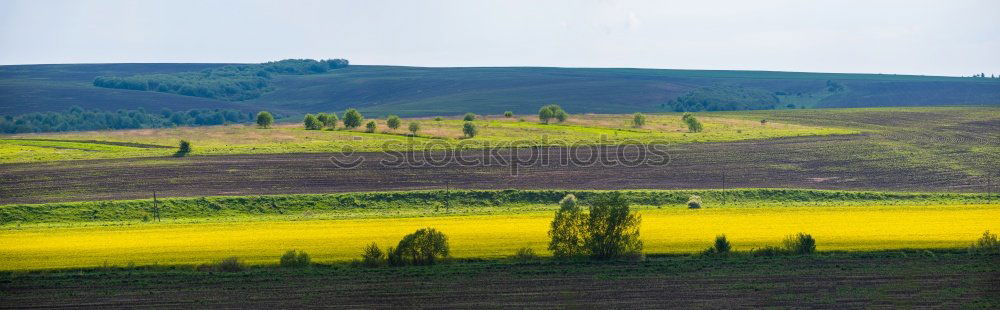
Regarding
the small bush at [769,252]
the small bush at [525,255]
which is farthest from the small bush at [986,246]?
the small bush at [525,255]

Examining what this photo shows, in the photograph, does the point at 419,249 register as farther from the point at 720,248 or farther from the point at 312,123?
the point at 312,123

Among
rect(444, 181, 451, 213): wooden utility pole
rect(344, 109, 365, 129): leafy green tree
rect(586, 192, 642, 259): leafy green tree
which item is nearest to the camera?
rect(586, 192, 642, 259): leafy green tree

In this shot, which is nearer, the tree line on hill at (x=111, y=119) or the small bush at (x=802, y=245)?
the small bush at (x=802, y=245)

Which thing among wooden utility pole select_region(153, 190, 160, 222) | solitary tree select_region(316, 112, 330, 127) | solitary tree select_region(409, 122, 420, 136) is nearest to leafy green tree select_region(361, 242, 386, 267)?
wooden utility pole select_region(153, 190, 160, 222)

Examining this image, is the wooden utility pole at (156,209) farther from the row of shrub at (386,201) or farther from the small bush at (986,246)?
the small bush at (986,246)

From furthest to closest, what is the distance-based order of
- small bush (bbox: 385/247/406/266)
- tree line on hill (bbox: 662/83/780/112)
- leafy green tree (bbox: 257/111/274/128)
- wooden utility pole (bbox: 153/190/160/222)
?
tree line on hill (bbox: 662/83/780/112)
leafy green tree (bbox: 257/111/274/128)
wooden utility pole (bbox: 153/190/160/222)
small bush (bbox: 385/247/406/266)

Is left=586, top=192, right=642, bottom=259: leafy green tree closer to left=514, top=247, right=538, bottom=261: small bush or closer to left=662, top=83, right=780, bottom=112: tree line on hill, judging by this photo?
left=514, top=247, right=538, bottom=261: small bush
